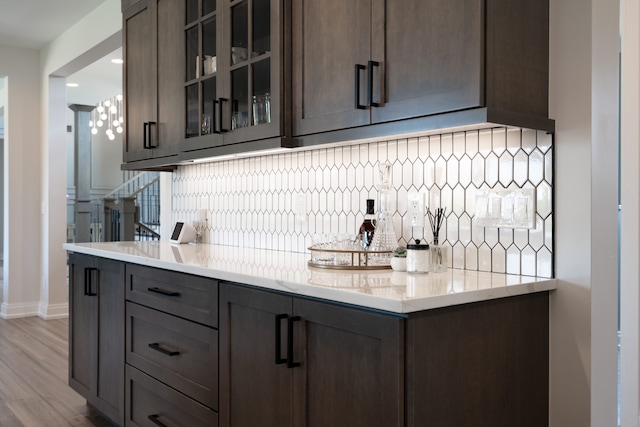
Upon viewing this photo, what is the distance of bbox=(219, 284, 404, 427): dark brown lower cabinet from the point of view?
4.50ft

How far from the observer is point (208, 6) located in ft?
8.64

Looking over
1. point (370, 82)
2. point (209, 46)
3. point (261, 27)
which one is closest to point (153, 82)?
point (209, 46)

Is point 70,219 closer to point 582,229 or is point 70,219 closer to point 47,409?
point 47,409

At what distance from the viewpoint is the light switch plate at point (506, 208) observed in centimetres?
178

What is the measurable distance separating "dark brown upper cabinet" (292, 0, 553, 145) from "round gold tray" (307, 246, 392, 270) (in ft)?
1.28

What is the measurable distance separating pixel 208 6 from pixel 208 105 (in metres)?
0.45

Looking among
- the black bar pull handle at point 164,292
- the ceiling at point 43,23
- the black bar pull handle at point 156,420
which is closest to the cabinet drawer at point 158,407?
the black bar pull handle at point 156,420

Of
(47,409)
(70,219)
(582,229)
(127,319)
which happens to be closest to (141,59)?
(127,319)

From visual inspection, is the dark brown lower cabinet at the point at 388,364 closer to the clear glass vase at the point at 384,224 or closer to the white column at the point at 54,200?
the clear glass vase at the point at 384,224

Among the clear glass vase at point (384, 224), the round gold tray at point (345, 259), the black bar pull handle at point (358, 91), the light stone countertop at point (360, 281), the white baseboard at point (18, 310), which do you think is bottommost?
the white baseboard at point (18, 310)

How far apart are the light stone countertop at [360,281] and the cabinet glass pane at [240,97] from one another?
0.58 m

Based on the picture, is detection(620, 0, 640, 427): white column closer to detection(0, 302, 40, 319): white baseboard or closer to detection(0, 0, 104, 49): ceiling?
detection(0, 0, 104, 49): ceiling

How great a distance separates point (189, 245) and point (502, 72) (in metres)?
2.14

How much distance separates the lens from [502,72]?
63.1 inches
